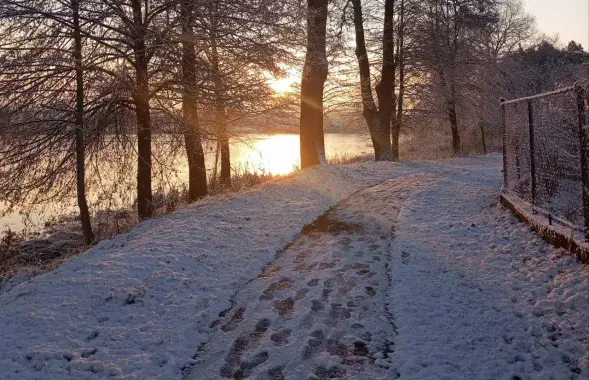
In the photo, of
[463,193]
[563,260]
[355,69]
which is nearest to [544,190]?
[563,260]

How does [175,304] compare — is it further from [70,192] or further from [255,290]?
[70,192]

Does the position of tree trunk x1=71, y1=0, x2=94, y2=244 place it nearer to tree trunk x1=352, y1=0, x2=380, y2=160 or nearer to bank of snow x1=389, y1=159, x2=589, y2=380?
bank of snow x1=389, y1=159, x2=589, y2=380

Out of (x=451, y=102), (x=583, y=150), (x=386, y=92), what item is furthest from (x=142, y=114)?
(x=451, y=102)

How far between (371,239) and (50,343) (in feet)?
14.6

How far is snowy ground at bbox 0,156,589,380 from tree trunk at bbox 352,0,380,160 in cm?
1181

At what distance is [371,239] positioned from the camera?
7051mm

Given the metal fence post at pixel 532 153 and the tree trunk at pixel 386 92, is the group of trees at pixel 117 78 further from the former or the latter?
the tree trunk at pixel 386 92

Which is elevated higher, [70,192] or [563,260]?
[70,192]

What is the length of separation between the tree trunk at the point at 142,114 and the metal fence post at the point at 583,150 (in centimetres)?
645

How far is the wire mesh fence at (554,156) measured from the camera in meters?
4.91

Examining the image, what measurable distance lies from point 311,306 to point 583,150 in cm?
326

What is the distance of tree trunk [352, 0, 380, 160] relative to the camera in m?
19.0

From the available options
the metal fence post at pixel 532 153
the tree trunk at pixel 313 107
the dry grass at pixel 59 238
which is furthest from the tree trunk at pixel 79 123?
the metal fence post at pixel 532 153

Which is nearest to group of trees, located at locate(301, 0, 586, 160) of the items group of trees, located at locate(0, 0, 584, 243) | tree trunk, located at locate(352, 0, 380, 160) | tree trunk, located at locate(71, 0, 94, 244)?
tree trunk, located at locate(352, 0, 380, 160)
